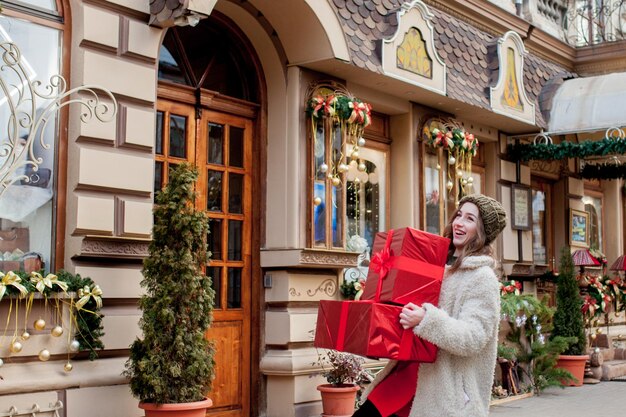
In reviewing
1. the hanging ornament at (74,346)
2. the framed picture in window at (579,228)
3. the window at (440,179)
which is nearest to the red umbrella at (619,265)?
the framed picture in window at (579,228)

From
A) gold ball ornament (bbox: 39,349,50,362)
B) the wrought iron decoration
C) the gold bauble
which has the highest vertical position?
the wrought iron decoration

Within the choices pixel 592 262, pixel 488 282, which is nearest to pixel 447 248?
pixel 488 282

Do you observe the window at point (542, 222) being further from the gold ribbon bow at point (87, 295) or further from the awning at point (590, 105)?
the gold ribbon bow at point (87, 295)

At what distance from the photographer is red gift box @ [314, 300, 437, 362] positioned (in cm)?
416

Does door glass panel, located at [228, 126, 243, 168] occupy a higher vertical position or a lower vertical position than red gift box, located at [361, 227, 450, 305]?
higher

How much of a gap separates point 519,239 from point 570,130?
74.0 inches


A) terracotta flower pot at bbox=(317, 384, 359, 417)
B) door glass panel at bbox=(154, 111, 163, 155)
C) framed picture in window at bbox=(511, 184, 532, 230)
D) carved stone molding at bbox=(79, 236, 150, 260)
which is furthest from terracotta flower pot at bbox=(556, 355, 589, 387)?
carved stone molding at bbox=(79, 236, 150, 260)

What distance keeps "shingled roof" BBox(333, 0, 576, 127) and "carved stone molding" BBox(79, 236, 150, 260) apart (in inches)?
142

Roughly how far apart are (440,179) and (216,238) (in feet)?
13.2

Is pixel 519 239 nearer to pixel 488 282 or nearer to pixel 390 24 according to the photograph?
pixel 390 24

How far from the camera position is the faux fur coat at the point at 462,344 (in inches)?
163

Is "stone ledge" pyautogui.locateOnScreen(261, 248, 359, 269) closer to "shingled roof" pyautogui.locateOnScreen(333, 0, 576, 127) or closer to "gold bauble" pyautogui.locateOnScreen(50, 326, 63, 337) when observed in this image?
"shingled roof" pyautogui.locateOnScreen(333, 0, 576, 127)

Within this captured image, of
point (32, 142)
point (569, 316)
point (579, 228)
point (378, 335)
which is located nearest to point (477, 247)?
point (378, 335)

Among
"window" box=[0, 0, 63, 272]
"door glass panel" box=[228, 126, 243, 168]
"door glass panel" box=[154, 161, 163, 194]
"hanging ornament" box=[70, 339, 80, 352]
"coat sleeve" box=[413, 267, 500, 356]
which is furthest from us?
"door glass panel" box=[228, 126, 243, 168]
